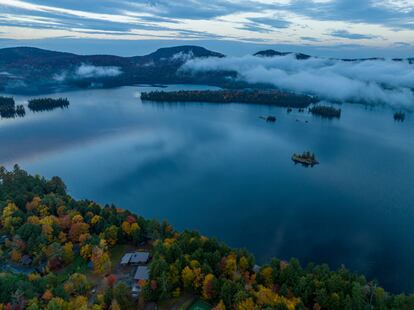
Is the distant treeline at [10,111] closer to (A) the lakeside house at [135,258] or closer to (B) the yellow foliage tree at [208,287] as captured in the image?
(A) the lakeside house at [135,258]

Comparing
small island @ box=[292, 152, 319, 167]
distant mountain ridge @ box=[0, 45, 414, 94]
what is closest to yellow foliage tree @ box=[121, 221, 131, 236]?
small island @ box=[292, 152, 319, 167]

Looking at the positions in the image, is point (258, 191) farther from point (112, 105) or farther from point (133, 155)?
point (112, 105)

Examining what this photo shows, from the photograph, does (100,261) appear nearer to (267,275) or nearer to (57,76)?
(267,275)

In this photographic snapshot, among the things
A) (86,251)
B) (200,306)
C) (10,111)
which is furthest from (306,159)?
(10,111)

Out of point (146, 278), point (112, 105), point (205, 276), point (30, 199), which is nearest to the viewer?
point (205, 276)

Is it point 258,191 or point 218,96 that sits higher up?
point 218,96


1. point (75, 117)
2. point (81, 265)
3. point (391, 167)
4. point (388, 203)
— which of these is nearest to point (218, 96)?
point (75, 117)
